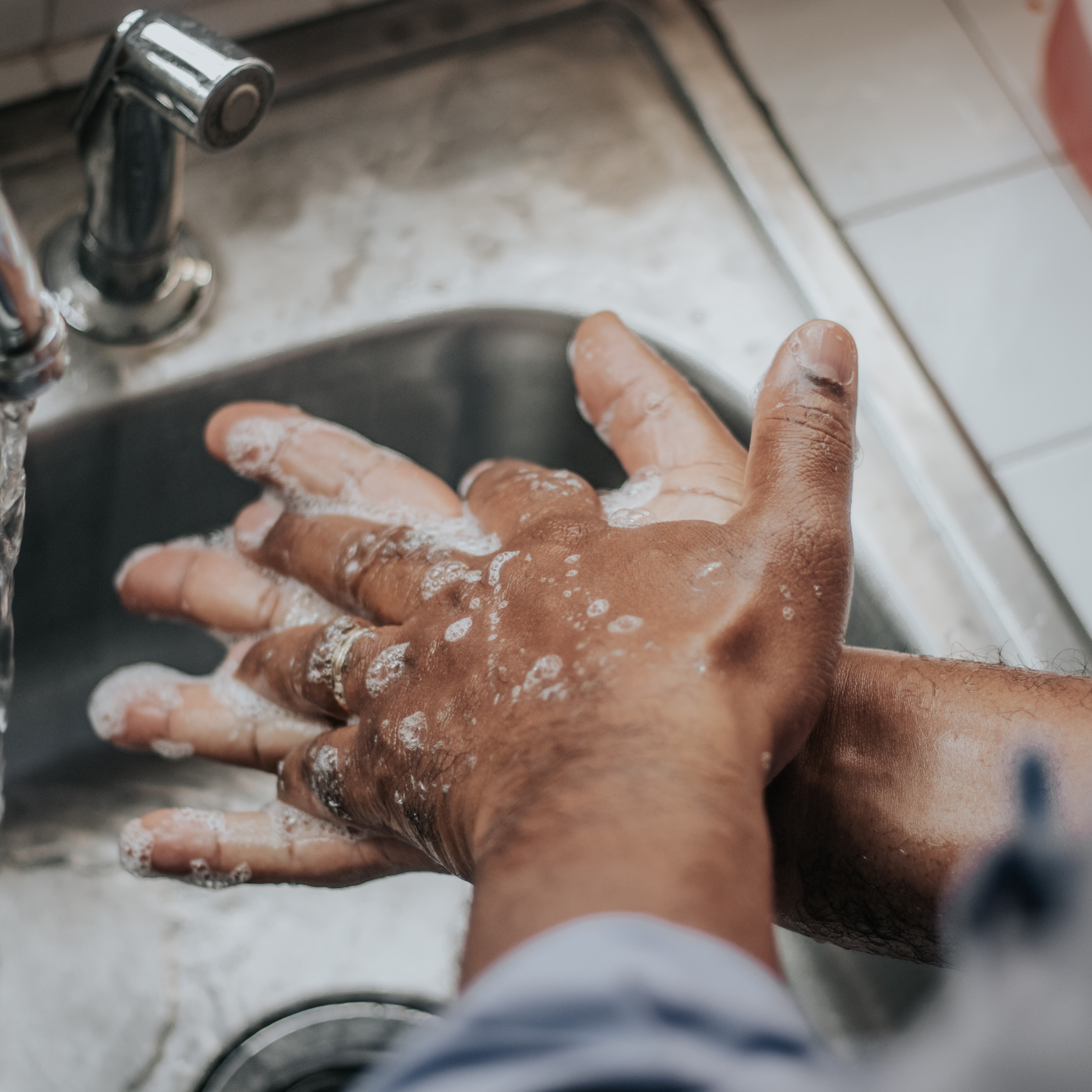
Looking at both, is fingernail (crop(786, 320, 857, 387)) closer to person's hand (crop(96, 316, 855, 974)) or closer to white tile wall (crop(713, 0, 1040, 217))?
person's hand (crop(96, 316, 855, 974))

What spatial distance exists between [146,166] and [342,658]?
0.99 feet

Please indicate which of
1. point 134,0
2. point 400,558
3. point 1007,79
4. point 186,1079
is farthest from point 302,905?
point 1007,79

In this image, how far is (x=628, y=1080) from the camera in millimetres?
242

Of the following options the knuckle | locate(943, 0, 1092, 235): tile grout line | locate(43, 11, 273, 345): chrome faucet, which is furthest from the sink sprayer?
locate(943, 0, 1092, 235): tile grout line

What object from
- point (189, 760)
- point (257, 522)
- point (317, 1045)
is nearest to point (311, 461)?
point (257, 522)

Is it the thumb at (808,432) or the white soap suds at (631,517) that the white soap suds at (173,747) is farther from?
the thumb at (808,432)

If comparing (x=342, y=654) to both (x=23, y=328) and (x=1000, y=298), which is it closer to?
(x=23, y=328)

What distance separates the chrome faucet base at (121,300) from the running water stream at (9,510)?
0.34ft

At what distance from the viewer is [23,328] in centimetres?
44

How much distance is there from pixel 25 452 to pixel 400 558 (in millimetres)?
242

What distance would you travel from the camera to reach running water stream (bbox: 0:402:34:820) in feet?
1.77

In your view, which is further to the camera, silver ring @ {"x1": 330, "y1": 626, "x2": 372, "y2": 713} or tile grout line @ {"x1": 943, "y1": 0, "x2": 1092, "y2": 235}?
tile grout line @ {"x1": 943, "y1": 0, "x2": 1092, "y2": 235}

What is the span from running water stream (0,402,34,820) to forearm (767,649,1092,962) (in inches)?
16.9

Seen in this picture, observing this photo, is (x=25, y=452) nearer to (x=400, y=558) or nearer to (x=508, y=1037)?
(x=400, y=558)
